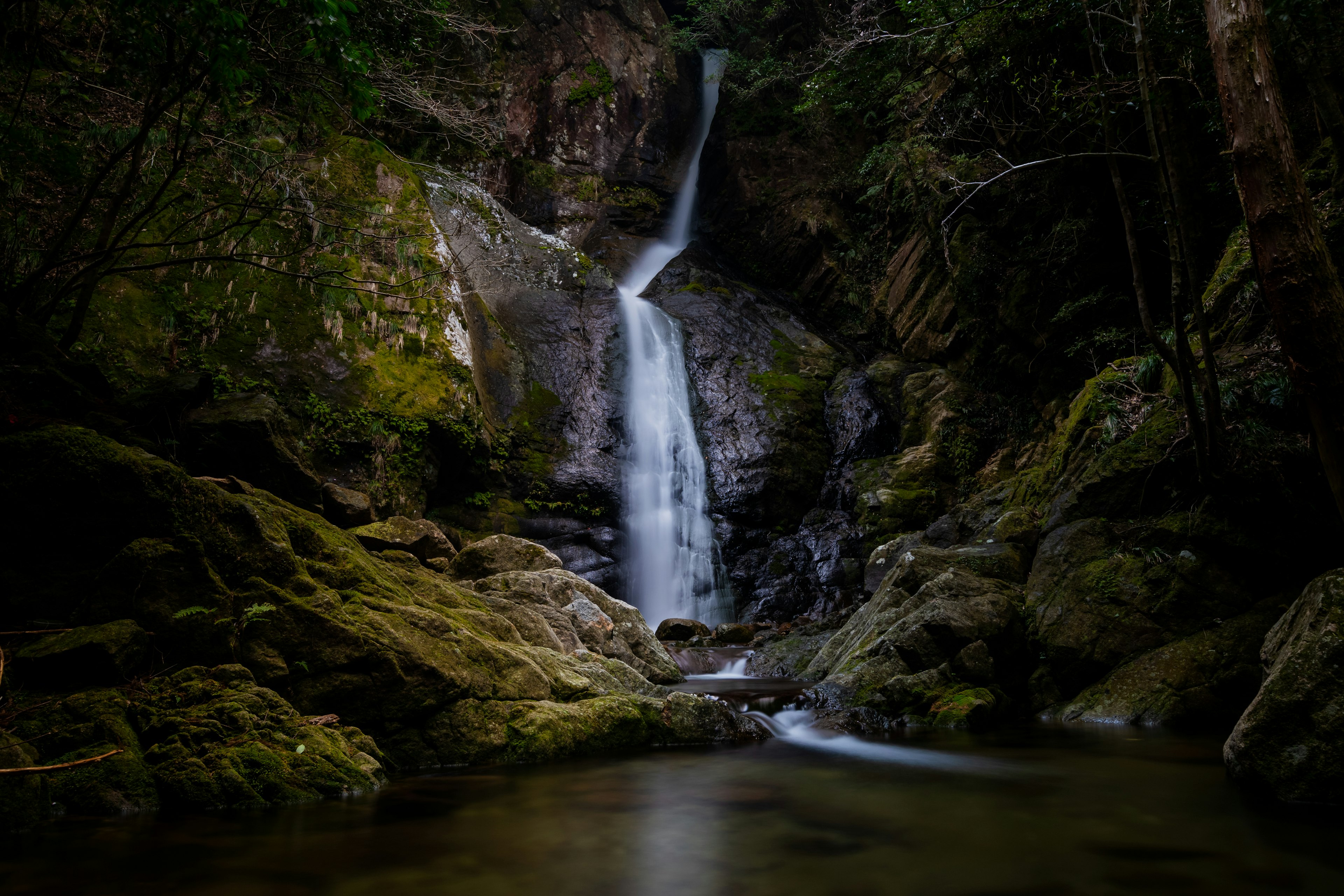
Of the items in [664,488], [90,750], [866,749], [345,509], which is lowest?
[866,749]

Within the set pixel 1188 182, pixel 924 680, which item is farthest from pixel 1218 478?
pixel 1188 182

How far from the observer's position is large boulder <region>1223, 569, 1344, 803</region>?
3582 mm

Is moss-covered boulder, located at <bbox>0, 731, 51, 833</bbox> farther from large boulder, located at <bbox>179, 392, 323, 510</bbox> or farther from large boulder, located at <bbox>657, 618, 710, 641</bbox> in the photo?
large boulder, located at <bbox>657, 618, 710, 641</bbox>

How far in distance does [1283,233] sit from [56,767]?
249 inches

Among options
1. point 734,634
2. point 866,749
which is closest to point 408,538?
point 866,749

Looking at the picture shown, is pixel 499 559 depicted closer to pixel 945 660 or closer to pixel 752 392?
pixel 945 660

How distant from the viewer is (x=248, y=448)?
757 centimetres

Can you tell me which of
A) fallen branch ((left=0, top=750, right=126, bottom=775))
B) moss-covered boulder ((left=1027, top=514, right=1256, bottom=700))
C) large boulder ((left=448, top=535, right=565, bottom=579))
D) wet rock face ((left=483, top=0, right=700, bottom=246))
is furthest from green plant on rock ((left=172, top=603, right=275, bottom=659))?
wet rock face ((left=483, top=0, right=700, bottom=246))

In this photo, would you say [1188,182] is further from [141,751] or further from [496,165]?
[496,165]

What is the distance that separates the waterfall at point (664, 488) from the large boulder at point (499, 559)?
5.32m

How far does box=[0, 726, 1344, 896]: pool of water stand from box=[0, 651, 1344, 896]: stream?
13 mm

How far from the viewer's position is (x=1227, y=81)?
3.99 meters

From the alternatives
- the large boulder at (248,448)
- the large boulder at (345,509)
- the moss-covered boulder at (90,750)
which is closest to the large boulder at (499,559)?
the large boulder at (345,509)

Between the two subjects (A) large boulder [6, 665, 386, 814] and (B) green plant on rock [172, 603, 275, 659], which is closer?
(A) large boulder [6, 665, 386, 814]
